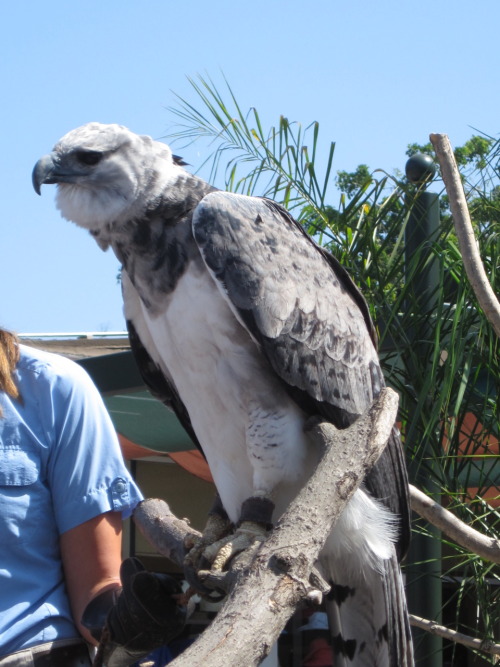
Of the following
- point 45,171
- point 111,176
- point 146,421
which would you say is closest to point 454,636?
point 111,176

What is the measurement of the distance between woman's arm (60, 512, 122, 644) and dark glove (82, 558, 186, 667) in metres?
0.04

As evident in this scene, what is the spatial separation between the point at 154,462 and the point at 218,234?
6.12m

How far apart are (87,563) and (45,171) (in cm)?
125

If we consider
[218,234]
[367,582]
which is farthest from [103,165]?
[367,582]

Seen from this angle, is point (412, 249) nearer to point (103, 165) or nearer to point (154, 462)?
point (103, 165)

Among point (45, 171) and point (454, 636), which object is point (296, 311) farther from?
point (454, 636)

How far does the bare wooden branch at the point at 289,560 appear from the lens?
1206 mm

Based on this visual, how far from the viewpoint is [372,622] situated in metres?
2.85

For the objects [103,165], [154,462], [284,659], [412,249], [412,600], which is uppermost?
[103,165]

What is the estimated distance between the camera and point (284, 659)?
7.44m

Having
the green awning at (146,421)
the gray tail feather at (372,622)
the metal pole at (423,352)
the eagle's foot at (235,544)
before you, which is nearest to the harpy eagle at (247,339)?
the gray tail feather at (372,622)

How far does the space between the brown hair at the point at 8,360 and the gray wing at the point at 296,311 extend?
616 millimetres

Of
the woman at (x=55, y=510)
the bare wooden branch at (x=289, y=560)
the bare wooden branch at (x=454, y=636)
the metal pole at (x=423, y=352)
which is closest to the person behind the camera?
the bare wooden branch at (x=289, y=560)

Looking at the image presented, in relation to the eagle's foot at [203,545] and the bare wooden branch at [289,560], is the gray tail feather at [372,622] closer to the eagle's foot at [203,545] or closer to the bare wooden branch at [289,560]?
the eagle's foot at [203,545]
